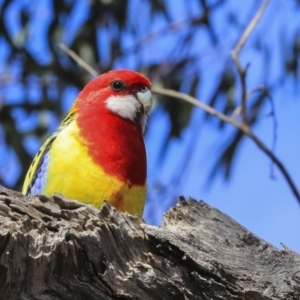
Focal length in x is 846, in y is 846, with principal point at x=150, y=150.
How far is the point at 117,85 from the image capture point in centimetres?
350

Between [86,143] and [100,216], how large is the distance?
42.0 inches

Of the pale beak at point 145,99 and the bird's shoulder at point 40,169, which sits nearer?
the bird's shoulder at point 40,169

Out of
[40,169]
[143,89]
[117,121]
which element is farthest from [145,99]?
[40,169]

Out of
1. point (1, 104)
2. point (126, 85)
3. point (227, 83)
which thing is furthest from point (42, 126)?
point (126, 85)

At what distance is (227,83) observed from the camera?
6.10 meters

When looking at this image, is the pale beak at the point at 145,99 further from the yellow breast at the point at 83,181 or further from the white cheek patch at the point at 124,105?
the yellow breast at the point at 83,181

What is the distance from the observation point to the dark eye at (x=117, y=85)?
137 inches

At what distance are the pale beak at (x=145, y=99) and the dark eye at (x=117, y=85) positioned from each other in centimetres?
7

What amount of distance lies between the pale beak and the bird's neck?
10 cm

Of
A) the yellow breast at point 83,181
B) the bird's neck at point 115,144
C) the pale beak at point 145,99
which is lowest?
the yellow breast at point 83,181

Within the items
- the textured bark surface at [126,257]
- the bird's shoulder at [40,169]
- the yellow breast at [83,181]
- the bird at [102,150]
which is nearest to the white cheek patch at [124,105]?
the bird at [102,150]

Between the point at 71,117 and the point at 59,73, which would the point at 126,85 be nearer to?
the point at 71,117

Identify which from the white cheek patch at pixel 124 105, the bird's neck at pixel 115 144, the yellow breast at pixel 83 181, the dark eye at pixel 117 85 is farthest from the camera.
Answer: the dark eye at pixel 117 85

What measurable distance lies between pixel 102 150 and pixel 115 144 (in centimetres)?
9
